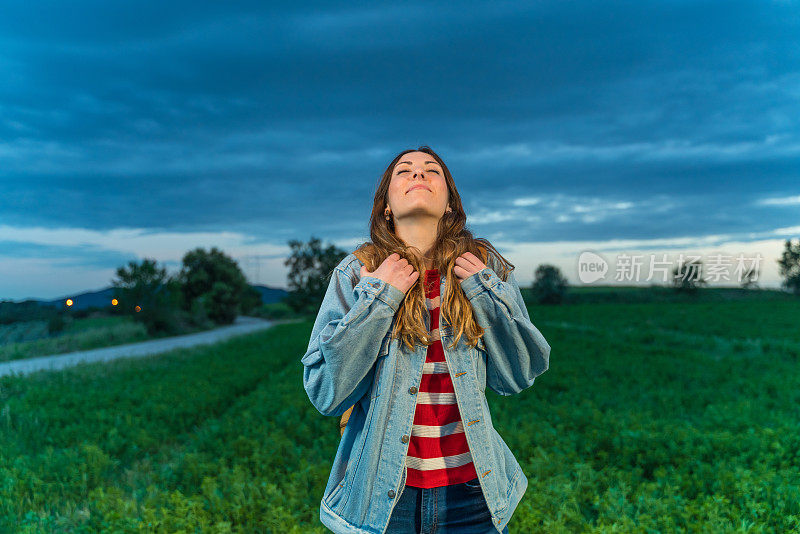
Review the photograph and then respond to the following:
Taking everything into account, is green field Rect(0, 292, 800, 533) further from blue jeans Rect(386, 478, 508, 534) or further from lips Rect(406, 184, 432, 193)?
lips Rect(406, 184, 432, 193)

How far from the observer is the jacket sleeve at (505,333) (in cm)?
246

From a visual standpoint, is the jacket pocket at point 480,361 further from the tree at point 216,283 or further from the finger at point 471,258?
the tree at point 216,283

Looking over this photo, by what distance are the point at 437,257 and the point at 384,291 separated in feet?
1.33

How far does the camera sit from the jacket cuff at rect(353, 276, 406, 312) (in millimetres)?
2361

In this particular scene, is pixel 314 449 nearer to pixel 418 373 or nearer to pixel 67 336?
pixel 418 373

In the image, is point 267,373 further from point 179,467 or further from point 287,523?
point 287,523

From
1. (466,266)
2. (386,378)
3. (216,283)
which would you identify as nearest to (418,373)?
Answer: (386,378)

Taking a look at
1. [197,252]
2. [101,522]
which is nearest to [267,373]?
[101,522]

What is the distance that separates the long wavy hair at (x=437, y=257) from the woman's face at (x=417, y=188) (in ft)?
0.31

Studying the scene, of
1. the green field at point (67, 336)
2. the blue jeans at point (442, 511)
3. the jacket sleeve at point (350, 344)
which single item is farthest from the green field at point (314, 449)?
the green field at point (67, 336)

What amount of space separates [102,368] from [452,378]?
1424cm

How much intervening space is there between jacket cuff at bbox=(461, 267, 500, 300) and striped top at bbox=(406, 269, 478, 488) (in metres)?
0.20

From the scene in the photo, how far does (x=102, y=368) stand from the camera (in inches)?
552

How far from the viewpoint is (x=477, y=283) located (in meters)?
2.47
